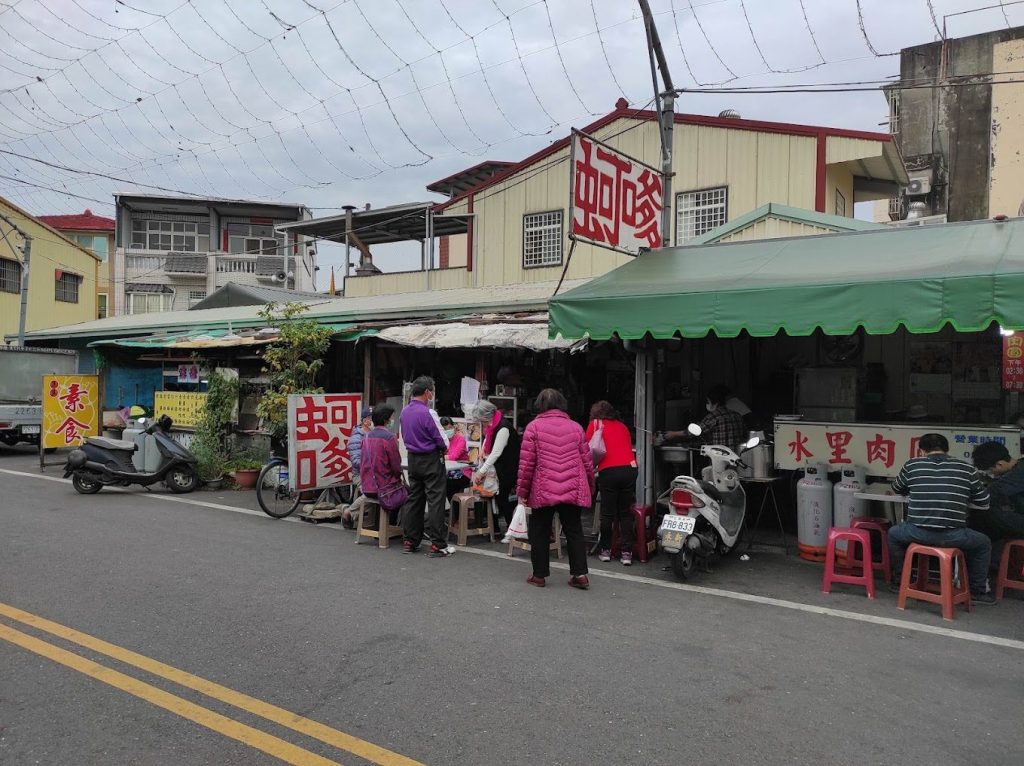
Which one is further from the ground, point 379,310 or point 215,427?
point 379,310

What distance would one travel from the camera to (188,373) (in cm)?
1361

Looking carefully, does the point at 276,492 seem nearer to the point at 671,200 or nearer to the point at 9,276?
the point at 671,200

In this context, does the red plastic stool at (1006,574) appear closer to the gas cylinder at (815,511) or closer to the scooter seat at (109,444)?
the gas cylinder at (815,511)

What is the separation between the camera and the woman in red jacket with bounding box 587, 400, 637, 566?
7.04 meters

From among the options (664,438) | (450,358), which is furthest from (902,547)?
(450,358)

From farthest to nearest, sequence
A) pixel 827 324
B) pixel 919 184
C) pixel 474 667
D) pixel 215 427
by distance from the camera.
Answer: pixel 919 184, pixel 215 427, pixel 827 324, pixel 474 667

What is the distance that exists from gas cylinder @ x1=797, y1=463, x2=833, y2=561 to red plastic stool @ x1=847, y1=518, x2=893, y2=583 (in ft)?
1.34

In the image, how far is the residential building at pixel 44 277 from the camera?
30.3 metres

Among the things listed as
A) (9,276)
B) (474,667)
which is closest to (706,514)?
(474,667)

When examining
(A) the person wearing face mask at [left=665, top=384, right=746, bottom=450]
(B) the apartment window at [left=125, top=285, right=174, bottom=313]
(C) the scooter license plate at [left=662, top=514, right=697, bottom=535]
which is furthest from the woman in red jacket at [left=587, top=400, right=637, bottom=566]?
(B) the apartment window at [left=125, top=285, right=174, bottom=313]

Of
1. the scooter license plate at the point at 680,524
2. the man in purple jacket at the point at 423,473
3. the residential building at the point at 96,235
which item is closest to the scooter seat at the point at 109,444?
the man in purple jacket at the point at 423,473

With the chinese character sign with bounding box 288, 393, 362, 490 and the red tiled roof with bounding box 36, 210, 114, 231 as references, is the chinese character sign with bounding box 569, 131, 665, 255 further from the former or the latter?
the red tiled roof with bounding box 36, 210, 114, 231

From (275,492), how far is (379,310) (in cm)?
444

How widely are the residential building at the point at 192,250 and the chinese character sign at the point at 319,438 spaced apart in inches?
1113
